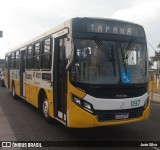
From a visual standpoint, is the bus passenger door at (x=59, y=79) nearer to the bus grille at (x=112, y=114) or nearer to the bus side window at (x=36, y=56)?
the bus grille at (x=112, y=114)

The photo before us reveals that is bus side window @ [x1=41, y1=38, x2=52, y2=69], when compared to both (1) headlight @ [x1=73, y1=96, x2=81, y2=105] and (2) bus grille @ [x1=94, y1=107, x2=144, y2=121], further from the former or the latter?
(2) bus grille @ [x1=94, y1=107, x2=144, y2=121]

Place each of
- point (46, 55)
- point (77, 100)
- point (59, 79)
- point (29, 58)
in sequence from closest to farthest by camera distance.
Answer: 1. point (77, 100)
2. point (59, 79)
3. point (46, 55)
4. point (29, 58)

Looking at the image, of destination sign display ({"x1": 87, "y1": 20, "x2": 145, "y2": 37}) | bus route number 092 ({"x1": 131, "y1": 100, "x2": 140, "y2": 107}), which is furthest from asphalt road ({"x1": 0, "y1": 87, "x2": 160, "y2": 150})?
destination sign display ({"x1": 87, "y1": 20, "x2": 145, "y2": 37})

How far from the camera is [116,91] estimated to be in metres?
7.48

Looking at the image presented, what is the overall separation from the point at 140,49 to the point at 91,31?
58.4 inches

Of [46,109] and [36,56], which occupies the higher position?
[36,56]

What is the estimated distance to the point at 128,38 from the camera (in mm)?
8039

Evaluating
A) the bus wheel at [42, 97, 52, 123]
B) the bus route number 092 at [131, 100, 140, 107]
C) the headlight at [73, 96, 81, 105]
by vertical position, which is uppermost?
the headlight at [73, 96, 81, 105]

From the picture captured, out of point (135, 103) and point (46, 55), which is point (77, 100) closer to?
point (135, 103)

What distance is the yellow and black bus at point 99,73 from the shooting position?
7.30m

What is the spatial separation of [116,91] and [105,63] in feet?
2.41

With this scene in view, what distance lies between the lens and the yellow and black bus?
287 inches

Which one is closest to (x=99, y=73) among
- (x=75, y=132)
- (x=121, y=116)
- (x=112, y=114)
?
(x=112, y=114)

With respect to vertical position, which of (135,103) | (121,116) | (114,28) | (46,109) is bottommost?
(46,109)
